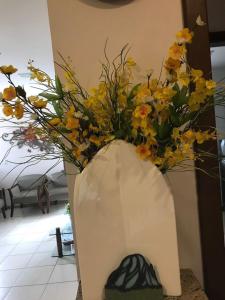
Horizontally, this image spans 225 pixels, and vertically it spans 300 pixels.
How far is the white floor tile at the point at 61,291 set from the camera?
9.00ft

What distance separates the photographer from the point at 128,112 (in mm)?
857

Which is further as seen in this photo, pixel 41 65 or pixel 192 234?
pixel 41 65

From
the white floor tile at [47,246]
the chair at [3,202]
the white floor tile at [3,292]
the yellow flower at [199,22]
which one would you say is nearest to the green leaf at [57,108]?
the yellow flower at [199,22]

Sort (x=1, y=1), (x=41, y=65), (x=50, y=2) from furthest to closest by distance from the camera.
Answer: (x=41, y=65) < (x=1, y=1) < (x=50, y=2)

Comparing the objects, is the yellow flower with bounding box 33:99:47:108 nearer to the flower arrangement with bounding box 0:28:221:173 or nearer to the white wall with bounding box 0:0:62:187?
the flower arrangement with bounding box 0:28:221:173

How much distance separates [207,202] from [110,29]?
2.36ft

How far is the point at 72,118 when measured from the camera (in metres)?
0.84

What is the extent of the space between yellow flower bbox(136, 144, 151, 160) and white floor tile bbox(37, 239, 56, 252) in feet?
11.3

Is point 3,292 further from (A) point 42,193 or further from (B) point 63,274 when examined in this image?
(A) point 42,193

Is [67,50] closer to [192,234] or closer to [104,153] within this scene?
[104,153]

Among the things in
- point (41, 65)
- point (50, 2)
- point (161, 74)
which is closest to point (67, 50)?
point (50, 2)

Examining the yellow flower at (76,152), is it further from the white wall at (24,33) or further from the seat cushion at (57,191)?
the seat cushion at (57,191)

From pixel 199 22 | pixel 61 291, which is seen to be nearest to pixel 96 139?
pixel 199 22

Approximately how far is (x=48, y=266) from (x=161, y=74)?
2.91m
